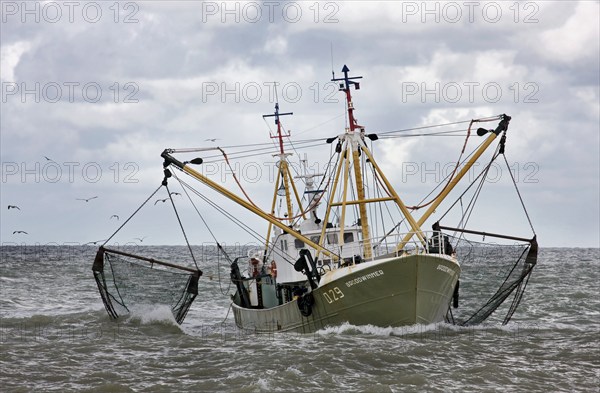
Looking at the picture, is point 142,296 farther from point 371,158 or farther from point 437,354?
point 437,354

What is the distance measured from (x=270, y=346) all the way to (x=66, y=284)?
35.4m

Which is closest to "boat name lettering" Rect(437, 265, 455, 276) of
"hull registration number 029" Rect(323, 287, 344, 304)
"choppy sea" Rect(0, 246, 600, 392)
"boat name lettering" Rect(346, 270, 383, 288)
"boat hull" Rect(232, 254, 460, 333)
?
"boat hull" Rect(232, 254, 460, 333)

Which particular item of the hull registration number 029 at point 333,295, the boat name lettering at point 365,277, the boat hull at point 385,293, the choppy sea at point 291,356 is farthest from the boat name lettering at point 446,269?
the hull registration number 029 at point 333,295

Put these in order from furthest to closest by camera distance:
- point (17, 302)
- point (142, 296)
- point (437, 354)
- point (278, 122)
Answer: point (17, 302) → point (278, 122) → point (142, 296) → point (437, 354)

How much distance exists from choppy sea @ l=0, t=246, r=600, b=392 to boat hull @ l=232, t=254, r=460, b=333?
410 mm

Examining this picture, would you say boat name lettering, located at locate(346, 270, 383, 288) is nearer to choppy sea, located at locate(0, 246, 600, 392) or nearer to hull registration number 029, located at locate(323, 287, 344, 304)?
hull registration number 029, located at locate(323, 287, 344, 304)

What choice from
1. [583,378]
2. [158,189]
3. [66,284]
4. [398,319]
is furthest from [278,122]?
[66,284]

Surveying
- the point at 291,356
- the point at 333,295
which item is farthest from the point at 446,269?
the point at 291,356

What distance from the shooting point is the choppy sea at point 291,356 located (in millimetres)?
17906

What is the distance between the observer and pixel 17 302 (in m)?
41.3

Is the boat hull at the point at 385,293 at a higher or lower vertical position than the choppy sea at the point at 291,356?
higher

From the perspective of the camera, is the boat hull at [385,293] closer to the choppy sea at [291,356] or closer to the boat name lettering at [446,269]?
the boat name lettering at [446,269]

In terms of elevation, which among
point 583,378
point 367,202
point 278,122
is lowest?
point 583,378

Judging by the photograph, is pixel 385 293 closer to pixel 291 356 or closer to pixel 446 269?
pixel 446 269
